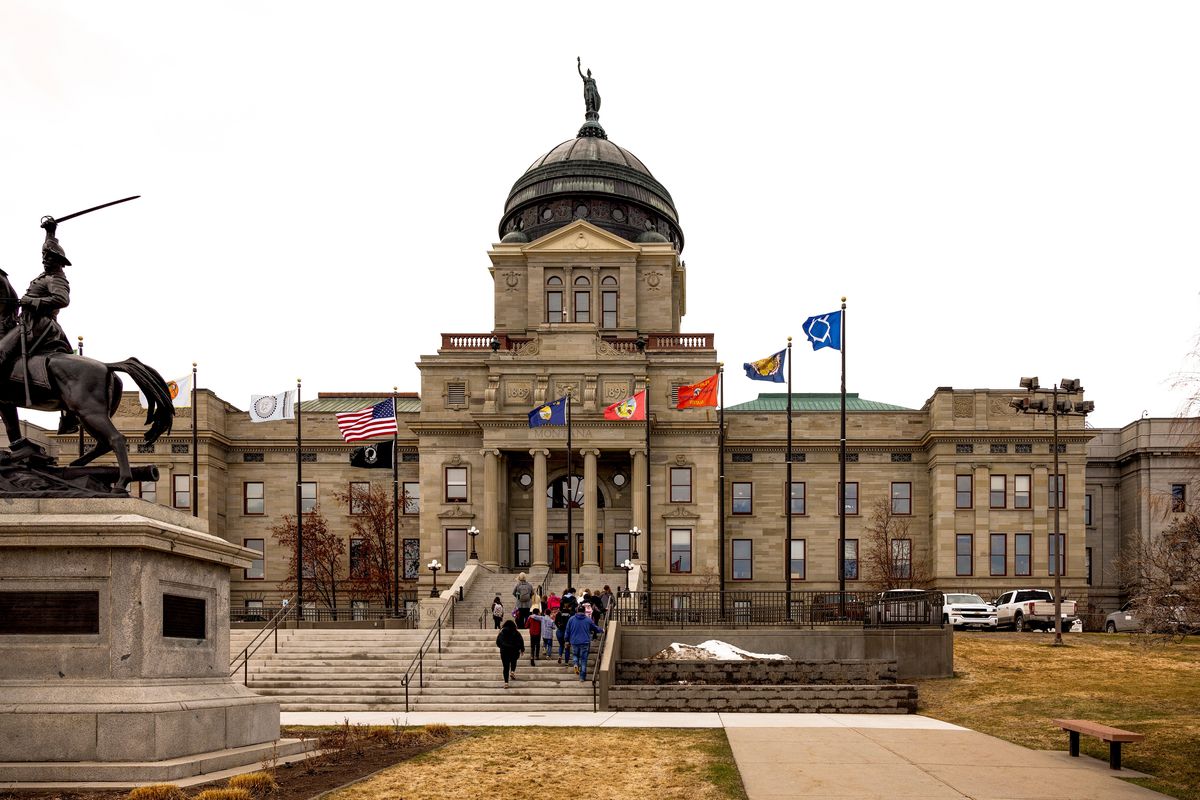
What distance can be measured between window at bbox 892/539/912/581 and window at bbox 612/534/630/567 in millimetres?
14448

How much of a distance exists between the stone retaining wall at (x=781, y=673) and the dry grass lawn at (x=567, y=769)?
26.9 feet

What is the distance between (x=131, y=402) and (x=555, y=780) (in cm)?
5449

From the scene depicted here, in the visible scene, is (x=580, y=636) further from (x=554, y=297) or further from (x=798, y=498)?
(x=554, y=297)

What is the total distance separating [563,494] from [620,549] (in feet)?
14.1

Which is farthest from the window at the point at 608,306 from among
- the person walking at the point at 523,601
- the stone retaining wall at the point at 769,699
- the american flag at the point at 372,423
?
the stone retaining wall at the point at 769,699

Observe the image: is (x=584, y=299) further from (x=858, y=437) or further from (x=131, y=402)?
(x=131, y=402)

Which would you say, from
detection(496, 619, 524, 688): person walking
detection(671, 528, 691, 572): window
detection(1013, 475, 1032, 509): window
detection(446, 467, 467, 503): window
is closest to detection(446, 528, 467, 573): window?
detection(446, 467, 467, 503): window

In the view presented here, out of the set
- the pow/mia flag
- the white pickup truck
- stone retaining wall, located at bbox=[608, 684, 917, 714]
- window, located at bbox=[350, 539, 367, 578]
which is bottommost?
the white pickup truck

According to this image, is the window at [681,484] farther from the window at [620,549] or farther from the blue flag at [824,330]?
the blue flag at [824,330]

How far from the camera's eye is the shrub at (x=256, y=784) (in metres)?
12.2

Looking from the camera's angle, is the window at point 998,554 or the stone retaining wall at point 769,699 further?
the window at point 998,554

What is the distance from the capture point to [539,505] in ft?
180

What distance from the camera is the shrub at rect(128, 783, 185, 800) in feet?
37.2

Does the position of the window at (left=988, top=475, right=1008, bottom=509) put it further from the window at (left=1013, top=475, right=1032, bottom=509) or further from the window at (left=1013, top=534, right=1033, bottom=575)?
the window at (left=1013, top=534, right=1033, bottom=575)
